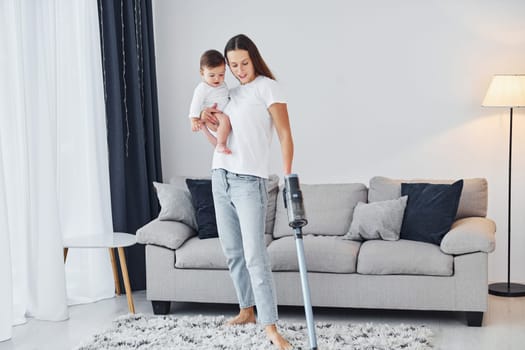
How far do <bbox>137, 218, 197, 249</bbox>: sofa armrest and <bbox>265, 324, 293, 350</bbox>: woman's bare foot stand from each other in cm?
100

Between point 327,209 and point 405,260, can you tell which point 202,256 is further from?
point 405,260

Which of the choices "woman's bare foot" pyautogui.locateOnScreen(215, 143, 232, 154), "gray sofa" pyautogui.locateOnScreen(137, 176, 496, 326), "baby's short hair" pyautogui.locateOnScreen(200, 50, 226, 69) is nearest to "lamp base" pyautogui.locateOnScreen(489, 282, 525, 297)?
"gray sofa" pyautogui.locateOnScreen(137, 176, 496, 326)

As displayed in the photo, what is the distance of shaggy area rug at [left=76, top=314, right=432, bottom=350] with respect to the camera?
3.88 metres

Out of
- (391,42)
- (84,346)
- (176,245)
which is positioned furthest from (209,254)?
(391,42)

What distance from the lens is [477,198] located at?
482cm

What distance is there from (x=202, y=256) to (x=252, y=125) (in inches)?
44.2

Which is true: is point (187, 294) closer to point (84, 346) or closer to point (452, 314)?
point (84, 346)

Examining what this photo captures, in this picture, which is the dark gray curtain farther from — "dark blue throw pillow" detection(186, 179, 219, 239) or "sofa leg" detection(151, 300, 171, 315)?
"sofa leg" detection(151, 300, 171, 315)

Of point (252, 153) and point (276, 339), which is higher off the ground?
point (252, 153)

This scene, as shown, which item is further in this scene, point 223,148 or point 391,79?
point 391,79

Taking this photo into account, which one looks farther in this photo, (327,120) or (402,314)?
(327,120)

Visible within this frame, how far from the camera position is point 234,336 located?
13.2 ft

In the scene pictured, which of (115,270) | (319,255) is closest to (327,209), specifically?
(319,255)

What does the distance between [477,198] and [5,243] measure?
278 centimetres
